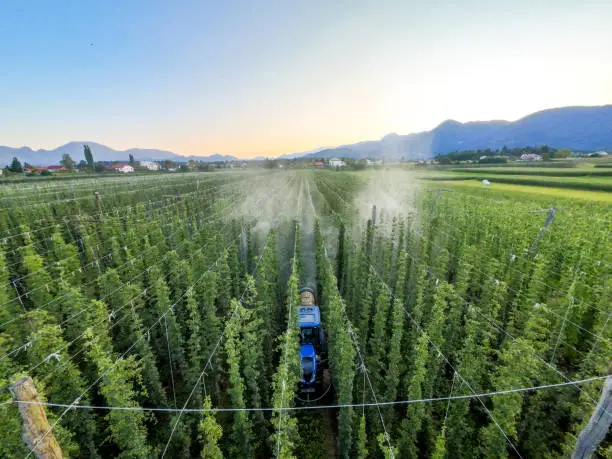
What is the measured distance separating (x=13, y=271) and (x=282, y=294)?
17261mm

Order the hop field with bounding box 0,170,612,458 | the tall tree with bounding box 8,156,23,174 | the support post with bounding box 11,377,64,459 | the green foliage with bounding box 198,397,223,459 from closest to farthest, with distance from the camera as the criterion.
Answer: the support post with bounding box 11,377,64,459 < the green foliage with bounding box 198,397,223,459 < the hop field with bounding box 0,170,612,458 < the tall tree with bounding box 8,156,23,174

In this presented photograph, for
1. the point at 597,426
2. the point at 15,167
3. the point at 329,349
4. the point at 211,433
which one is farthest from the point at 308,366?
the point at 15,167

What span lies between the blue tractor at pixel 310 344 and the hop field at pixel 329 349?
68 cm

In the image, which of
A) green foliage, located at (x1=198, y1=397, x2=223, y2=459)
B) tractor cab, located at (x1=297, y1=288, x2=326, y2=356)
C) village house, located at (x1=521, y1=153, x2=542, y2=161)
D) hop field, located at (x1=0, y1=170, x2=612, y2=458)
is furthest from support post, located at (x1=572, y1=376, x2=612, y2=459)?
village house, located at (x1=521, y1=153, x2=542, y2=161)

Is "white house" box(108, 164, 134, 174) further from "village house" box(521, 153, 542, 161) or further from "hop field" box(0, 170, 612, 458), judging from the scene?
"village house" box(521, 153, 542, 161)

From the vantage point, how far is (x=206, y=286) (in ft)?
42.0

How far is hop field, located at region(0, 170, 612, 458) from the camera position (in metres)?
7.14

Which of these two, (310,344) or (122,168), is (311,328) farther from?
(122,168)

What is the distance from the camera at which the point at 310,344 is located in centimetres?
1303

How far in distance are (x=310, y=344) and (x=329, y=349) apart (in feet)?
4.62

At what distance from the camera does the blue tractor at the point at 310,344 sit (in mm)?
11750

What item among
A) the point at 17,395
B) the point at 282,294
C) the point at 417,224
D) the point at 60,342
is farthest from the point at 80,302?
the point at 417,224

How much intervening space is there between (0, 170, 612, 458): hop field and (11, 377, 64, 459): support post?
0.08m

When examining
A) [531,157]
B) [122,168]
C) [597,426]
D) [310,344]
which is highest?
[122,168]
